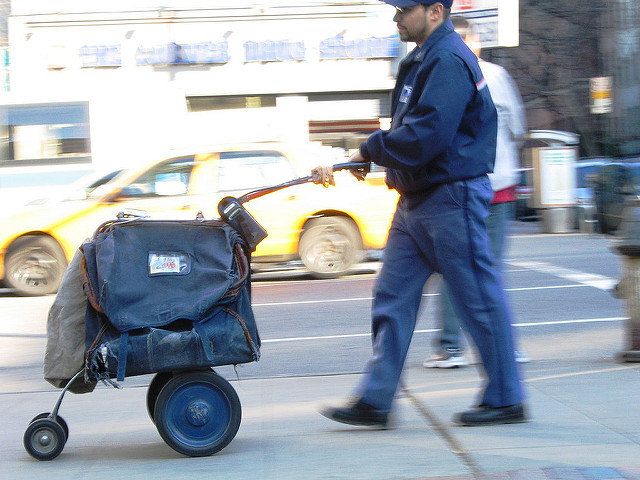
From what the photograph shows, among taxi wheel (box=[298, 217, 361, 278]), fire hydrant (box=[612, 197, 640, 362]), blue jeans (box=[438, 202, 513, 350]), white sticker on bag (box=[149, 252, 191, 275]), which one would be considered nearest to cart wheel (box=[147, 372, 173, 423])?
white sticker on bag (box=[149, 252, 191, 275])

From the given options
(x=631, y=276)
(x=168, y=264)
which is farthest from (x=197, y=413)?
(x=631, y=276)

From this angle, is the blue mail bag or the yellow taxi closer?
the blue mail bag

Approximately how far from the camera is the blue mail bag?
391 centimetres

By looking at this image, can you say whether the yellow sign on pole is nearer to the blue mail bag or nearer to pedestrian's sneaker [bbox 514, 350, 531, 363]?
pedestrian's sneaker [bbox 514, 350, 531, 363]

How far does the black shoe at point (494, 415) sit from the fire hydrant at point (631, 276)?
5.59ft

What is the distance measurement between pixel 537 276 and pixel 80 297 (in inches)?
292

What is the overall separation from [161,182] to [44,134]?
15.5ft

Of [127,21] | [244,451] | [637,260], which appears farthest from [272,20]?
[244,451]

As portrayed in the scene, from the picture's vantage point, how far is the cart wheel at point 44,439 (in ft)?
13.5

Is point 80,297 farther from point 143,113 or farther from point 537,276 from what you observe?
point 143,113

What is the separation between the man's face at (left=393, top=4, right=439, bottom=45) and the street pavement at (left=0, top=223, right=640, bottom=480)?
1784mm

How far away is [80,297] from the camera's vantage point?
402 centimetres

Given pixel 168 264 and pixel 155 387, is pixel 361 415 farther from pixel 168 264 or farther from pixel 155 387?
pixel 168 264

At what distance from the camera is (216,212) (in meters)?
10.9
